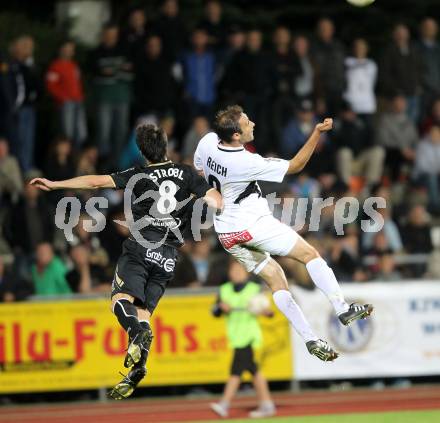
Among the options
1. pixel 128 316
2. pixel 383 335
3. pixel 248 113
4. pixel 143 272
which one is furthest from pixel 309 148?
pixel 248 113

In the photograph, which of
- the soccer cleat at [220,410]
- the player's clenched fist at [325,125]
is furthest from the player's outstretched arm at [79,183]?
the soccer cleat at [220,410]

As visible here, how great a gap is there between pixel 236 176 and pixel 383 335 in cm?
637

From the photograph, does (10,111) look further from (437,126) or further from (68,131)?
(437,126)

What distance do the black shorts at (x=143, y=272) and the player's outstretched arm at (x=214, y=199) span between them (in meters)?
0.74

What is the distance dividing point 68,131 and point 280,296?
8640mm

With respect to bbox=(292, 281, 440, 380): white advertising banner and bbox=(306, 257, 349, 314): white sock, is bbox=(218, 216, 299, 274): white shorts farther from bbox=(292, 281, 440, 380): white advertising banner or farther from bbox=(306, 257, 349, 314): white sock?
bbox=(292, 281, 440, 380): white advertising banner

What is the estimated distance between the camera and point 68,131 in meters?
19.8

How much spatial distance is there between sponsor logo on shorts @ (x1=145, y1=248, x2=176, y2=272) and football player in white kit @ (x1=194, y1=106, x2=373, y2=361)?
1.81 ft

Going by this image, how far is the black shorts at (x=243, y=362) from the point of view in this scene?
1563 cm

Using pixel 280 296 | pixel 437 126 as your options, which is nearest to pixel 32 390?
pixel 280 296

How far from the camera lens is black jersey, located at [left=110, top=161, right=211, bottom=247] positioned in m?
11.4

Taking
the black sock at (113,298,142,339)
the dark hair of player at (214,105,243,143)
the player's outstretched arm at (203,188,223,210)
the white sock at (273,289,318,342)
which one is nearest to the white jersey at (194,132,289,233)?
the dark hair of player at (214,105,243,143)

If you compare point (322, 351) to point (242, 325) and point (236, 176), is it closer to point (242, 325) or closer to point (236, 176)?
point (236, 176)

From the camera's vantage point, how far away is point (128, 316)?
1126cm
